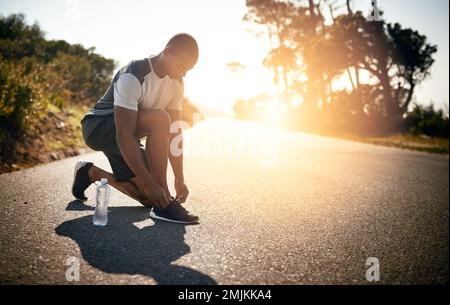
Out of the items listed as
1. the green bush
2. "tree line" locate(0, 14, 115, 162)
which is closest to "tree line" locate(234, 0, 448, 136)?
the green bush

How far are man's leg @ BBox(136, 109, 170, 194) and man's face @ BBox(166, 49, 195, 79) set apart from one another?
0.35 metres

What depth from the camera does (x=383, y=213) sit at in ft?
10.2

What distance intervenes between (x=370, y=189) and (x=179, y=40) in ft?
11.1

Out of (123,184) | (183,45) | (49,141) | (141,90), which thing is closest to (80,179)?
(123,184)

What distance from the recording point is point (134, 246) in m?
1.93

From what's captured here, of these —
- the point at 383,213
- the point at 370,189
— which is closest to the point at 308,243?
the point at 383,213

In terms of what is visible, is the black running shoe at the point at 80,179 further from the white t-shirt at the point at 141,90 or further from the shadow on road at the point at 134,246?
the white t-shirt at the point at 141,90

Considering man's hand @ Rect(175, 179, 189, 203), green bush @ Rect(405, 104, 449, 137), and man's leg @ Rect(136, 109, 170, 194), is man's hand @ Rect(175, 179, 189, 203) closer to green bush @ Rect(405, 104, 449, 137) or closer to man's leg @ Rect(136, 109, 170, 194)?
man's leg @ Rect(136, 109, 170, 194)

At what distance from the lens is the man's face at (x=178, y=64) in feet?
7.82

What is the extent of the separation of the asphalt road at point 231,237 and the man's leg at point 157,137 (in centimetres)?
43

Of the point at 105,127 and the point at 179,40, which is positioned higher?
the point at 179,40

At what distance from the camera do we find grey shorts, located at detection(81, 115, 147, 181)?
2633mm

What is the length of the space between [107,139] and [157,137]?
0.47 m
